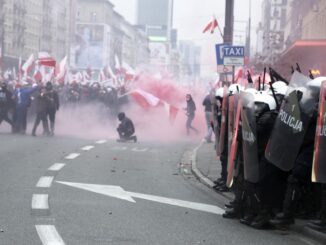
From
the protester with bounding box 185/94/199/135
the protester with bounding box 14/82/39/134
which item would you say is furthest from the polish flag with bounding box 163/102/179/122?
the protester with bounding box 14/82/39/134

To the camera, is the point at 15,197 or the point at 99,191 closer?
the point at 15,197

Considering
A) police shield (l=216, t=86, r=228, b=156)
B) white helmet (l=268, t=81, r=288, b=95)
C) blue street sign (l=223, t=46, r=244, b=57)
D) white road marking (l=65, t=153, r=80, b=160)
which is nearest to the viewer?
white helmet (l=268, t=81, r=288, b=95)

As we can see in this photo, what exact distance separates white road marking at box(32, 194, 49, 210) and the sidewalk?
2.52 meters

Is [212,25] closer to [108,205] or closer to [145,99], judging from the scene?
[145,99]

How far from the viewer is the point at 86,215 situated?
7.98 m

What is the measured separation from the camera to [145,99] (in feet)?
93.0

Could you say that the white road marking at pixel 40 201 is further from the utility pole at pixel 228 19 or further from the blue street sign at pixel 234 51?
the utility pole at pixel 228 19

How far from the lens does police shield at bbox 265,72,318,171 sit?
7.27 meters

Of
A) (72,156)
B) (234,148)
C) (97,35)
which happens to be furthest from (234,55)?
(97,35)

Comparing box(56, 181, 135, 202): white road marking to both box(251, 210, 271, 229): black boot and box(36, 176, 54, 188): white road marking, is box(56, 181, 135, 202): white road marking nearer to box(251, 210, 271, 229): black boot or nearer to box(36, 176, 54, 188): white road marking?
box(36, 176, 54, 188): white road marking

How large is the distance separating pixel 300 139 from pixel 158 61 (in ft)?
464

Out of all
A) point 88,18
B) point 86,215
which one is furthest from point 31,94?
point 88,18

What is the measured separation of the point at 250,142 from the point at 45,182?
3960mm

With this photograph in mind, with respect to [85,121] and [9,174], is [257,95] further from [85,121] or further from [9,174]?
[85,121]
